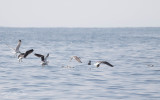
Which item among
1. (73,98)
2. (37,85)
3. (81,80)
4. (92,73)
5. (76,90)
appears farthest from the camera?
(92,73)

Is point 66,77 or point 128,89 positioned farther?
point 66,77

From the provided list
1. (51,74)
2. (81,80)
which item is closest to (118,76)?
(81,80)

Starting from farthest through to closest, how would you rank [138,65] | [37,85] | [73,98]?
[138,65]
[37,85]
[73,98]

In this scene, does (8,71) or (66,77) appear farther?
(8,71)

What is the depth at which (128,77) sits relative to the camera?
86.6 ft

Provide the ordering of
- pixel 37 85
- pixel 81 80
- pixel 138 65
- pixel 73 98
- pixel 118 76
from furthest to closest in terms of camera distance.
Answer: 1. pixel 138 65
2. pixel 118 76
3. pixel 81 80
4. pixel 37 85
5. pixel 73 98

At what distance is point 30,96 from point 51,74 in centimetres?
884

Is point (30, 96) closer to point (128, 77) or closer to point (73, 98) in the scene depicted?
point (73, 98)

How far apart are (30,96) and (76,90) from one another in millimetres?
2970

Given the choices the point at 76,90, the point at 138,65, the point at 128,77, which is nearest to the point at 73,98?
the point at 76,90

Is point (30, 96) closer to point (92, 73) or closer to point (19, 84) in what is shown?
point (19, 84)

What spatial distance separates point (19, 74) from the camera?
91.6ft

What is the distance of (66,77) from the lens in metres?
26.3

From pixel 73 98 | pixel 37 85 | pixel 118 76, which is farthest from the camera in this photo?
pixel 118 76
